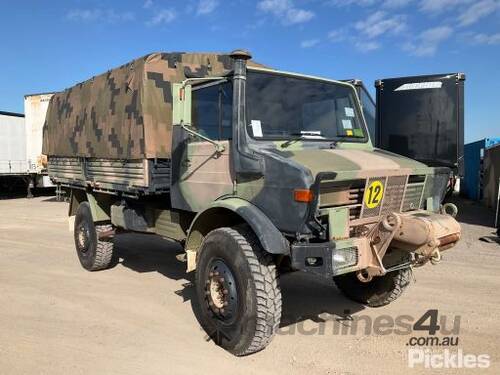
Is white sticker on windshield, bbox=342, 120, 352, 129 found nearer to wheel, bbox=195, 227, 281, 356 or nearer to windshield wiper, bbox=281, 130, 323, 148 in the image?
windshield wiper, bbox=281, 130, 323, 148

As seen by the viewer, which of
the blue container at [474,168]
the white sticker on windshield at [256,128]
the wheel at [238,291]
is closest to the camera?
the wheel at [238,291]

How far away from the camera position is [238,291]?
394cm

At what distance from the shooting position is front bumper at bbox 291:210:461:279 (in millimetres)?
3529

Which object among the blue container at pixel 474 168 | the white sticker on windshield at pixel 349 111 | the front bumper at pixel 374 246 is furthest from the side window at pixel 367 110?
the blue container at pixel 474 168

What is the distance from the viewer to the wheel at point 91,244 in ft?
22.4

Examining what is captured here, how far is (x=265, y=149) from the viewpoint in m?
4.04

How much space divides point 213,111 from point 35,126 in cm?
1740

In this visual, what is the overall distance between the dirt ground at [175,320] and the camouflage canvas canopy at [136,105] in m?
1.70

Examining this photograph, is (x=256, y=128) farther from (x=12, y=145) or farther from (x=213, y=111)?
(x=12, y=145)

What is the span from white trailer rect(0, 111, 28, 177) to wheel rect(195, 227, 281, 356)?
18.6 metres

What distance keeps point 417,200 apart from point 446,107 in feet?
19.9

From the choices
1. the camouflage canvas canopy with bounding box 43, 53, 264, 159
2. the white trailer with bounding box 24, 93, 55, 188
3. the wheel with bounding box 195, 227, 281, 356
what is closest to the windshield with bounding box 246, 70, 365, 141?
the camouflage canvas canopy with bounding box 43, 53, 264, 159

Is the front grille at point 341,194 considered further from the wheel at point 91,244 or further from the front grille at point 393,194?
the wheel at point 91,244

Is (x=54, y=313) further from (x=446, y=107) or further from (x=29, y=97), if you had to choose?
(x=29, y=97)
